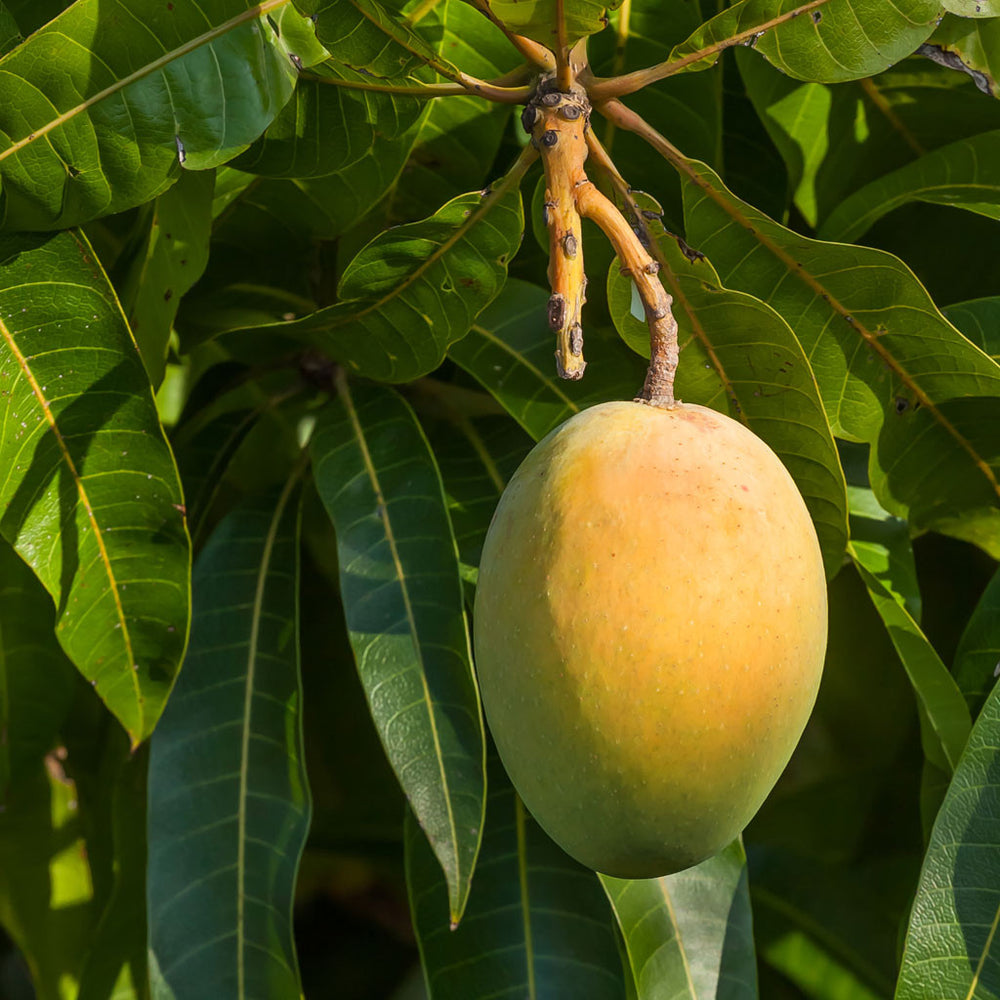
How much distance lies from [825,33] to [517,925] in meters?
0.69

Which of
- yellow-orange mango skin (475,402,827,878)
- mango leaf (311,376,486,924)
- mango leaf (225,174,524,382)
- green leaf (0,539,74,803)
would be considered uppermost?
mango leaf (225,174,524,382)

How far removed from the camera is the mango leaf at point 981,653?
2.75 feet

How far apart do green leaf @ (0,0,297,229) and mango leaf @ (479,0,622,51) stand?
6.0 inches

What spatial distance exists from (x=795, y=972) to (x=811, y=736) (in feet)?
1.36

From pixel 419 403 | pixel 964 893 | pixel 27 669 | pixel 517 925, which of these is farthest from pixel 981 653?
pixel 27 669

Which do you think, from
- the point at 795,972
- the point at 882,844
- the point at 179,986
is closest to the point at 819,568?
the point at 179,986

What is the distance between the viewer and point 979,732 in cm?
73

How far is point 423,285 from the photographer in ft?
2.43

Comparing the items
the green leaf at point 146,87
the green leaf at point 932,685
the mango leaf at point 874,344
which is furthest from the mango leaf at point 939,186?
the green leaf at point 146,87

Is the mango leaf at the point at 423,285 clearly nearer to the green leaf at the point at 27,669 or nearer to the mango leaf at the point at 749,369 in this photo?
the mango leaf at the point at 749,369

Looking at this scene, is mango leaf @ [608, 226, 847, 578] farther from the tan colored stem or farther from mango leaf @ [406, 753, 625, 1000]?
mango leaf @ [406, 753, 625, 1000]

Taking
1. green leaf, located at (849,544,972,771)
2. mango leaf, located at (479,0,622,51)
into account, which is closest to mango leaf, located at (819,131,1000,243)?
green leaf, located at (849,544,972,771)

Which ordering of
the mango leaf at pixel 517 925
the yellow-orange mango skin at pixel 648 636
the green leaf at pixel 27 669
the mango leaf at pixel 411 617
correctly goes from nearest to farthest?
the yellow-orange mango skin at pixel 648 636 < the mango leaf at pixel 411 617 < the mango leaf at pixel 517 925 < the green leaf at pixel 27 669

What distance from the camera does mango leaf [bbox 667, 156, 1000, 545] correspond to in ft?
2.36
